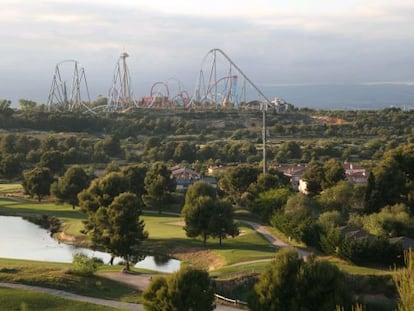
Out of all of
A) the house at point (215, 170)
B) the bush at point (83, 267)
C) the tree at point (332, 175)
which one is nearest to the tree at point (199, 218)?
the bush at point (83, 267)

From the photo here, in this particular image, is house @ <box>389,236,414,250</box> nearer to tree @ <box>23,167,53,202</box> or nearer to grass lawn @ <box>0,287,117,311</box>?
grass lawn @ <box>0,287,117,311</box>

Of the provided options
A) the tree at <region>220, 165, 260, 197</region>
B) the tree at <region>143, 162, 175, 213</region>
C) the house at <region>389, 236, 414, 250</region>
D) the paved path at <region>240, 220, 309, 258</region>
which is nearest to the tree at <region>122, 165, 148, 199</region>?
the tree at <region>143, 162, 175, 213</region>

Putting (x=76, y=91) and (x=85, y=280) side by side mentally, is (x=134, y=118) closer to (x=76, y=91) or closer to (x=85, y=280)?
(x=76, y=91)

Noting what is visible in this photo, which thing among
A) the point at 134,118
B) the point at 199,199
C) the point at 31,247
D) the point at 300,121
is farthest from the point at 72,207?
the point at 300,121

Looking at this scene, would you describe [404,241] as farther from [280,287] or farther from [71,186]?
[71,186]

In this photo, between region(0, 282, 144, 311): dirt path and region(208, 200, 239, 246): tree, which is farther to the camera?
region(208, 200, 239, 246): tree
